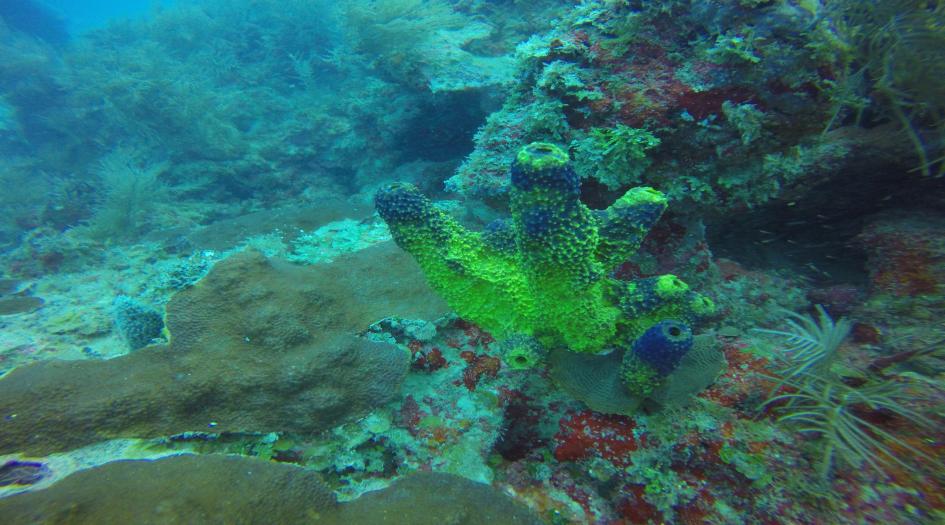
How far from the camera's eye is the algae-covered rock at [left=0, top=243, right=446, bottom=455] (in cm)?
252

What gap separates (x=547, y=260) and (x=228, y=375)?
2.29 metres

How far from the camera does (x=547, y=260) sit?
2.19 meters

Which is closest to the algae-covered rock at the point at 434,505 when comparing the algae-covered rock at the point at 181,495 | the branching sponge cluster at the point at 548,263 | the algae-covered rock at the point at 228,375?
the algae-covered rock at the point at 181,495

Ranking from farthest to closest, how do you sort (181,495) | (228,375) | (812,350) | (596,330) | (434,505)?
(228,375) → (596,330) → (812,350) → (434,505) → (181,495)

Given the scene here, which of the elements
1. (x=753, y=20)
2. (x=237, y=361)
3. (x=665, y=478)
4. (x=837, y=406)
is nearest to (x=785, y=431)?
(x=837, y=406)

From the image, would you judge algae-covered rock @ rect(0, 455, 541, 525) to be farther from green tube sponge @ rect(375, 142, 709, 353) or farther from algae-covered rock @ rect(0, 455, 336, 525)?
green tube sponge @ rect(375, 142, 709, 353)

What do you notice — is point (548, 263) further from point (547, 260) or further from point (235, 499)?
point (235, 499)

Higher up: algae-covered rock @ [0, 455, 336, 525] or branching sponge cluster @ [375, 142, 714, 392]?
branching sponge cluster @ [375, 142, 714, 392]

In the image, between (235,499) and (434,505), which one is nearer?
(235,499)

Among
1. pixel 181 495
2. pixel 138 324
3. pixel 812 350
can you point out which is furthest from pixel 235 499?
pixel 812 350

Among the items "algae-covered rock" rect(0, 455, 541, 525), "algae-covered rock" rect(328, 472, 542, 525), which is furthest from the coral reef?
"algae-covered rock" rect(328, 472, 542, 525)

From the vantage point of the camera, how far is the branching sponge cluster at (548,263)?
2066 mm

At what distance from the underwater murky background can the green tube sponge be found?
0.02m

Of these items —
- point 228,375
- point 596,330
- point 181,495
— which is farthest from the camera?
Answer: point 228,375
